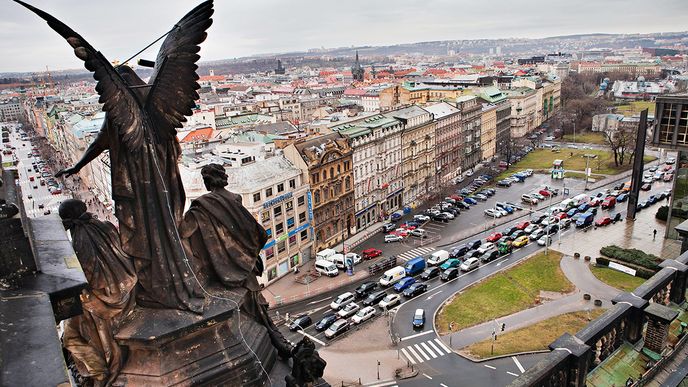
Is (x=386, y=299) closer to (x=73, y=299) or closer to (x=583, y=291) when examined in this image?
(x=583, y=291)

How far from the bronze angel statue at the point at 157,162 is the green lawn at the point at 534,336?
106 ft

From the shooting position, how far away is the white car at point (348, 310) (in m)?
44.6

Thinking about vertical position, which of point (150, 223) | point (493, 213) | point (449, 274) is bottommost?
point (493, 213)

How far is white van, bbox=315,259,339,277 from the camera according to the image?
180ft

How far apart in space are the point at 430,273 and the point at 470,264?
494 centimetres

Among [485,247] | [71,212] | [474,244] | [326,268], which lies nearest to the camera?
[71,212]

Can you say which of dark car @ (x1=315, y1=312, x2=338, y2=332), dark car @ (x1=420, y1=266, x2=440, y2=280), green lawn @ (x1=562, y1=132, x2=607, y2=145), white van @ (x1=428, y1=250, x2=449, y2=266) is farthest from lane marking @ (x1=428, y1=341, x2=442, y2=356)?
green lawn @ (x1=562, y1=132, x2=607, y2=145)

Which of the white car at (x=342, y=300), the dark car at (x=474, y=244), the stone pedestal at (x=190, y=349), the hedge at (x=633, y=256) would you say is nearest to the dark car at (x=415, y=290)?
the white car at (x=342, y=300)

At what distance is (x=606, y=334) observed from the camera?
1036cm

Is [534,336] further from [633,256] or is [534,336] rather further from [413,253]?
[413,253]

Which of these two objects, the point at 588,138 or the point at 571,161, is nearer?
the point at 571,161

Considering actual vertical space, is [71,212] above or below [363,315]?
above

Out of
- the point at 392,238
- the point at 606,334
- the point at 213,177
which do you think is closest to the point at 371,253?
the point at 392,238

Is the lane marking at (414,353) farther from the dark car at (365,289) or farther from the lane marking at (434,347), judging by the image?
the dark car at (365,289)
